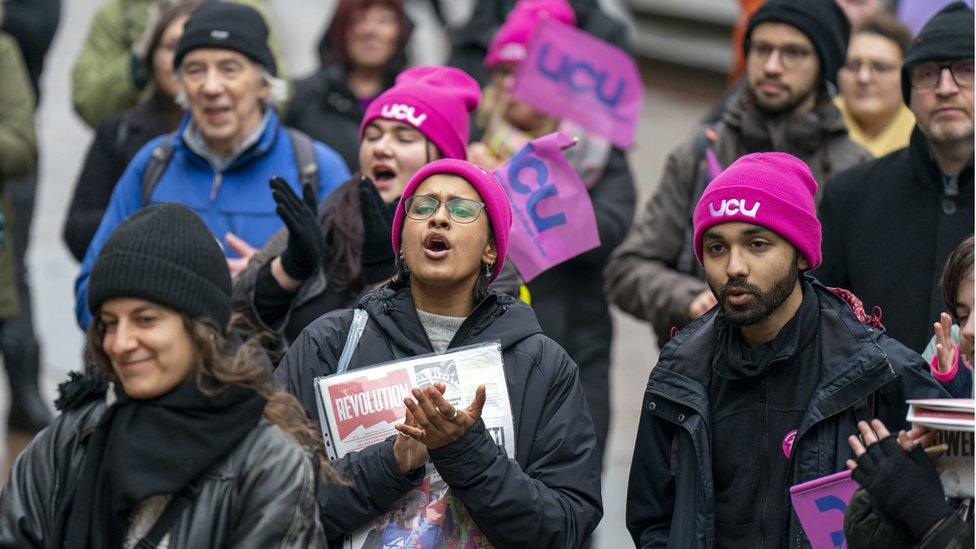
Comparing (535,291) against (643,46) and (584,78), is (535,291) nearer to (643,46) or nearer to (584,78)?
(584,78)

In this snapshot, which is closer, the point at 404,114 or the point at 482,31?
the point at 404,114

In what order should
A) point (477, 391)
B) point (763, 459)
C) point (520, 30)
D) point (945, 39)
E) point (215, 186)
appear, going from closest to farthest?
point (477, 391), point (763, 459), point (945, 39), point (215, 186), point (520, 30)

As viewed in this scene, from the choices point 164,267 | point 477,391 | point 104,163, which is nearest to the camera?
point 164,267

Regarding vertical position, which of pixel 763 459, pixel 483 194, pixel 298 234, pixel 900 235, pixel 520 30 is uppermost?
pixel 520 30

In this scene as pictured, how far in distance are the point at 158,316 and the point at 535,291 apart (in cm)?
307

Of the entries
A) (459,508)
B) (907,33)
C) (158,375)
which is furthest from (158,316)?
(907,33)

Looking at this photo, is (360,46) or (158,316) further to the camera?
(360,46)

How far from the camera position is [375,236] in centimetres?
559

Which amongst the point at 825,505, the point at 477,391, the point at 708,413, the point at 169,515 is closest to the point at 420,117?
the point at 708,413

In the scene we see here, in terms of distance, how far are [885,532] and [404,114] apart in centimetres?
249

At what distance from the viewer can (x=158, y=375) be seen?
13.5ft

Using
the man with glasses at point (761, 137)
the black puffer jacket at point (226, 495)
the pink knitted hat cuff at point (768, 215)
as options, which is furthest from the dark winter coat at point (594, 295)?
the black puffer jacket at point (226, 495)

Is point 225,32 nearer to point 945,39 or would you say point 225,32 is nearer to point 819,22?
point 819,22

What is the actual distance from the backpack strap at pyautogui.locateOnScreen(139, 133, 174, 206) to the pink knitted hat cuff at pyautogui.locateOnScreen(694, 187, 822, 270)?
251 cm
